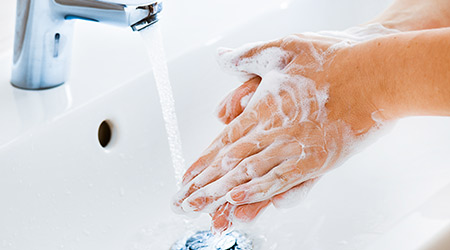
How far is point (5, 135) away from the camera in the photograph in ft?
2.61

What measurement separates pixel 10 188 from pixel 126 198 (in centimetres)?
18

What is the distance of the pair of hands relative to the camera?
0.72 meters

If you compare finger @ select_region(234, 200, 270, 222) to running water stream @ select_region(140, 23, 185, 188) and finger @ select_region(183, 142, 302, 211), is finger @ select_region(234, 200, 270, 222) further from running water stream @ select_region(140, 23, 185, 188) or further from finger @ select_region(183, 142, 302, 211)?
running water stream @ select_region(140, 23, 185, 188)

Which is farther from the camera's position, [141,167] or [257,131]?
[141,167]

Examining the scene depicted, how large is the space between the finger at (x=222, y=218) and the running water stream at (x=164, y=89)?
0.14 meters

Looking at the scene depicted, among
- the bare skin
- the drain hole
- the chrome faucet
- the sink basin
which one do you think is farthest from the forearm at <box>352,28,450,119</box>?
the drain hole

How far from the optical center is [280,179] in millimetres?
715

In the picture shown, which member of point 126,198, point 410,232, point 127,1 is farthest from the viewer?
point 126,198

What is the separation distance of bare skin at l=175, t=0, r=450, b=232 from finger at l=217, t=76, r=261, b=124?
0.03 metres

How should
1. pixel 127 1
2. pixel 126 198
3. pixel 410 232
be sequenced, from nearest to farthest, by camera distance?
pixel 410 232 < pixel 127 1 < pixel 126 198

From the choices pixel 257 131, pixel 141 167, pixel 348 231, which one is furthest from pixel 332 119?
pixel 141 167

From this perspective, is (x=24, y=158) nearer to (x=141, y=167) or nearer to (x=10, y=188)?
(x=10, y=188)

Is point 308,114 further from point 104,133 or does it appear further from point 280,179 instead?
point 104,133

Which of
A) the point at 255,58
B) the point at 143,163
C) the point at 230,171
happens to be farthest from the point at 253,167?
the point at 143,163
